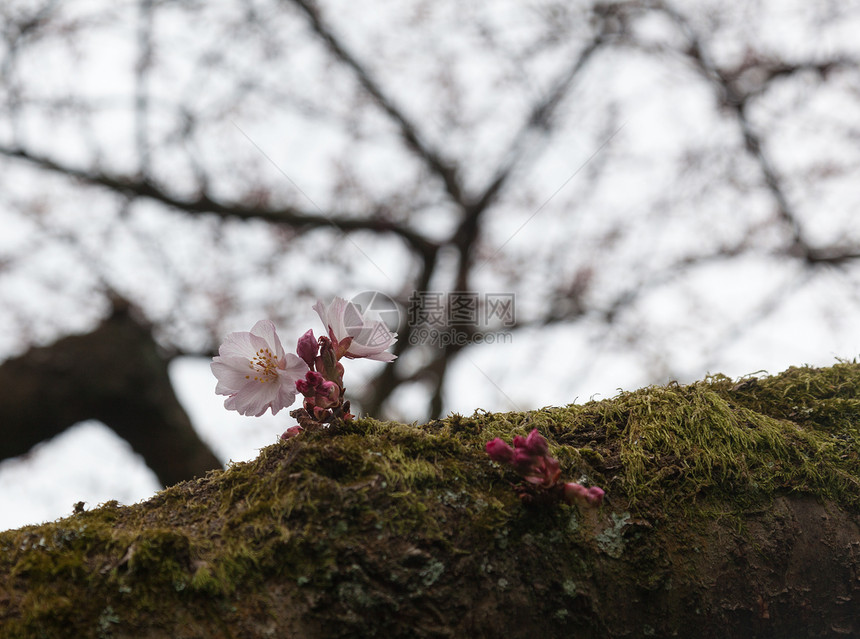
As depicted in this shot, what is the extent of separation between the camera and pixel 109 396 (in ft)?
13.0

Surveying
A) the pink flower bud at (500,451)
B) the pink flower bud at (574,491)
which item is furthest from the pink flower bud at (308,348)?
the pink flower bud at (574,491)

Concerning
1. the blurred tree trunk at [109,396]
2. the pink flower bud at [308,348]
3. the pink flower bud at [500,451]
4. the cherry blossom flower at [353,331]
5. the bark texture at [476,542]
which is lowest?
the bark texture at [476,542]

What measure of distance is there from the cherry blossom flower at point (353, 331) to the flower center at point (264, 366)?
0.16 meters

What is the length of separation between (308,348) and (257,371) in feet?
0.63

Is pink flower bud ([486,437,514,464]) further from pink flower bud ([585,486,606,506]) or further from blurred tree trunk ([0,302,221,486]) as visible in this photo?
blurred tree trunk ([0,302,221,486])

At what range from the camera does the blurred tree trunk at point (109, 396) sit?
3744 mm

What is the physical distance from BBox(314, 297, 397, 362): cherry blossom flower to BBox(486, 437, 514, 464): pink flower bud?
0.34 m

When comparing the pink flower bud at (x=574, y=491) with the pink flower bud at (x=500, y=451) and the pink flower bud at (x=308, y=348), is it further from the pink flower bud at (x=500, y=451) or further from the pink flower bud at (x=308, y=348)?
the pink flower bud at (x=308, y=348)

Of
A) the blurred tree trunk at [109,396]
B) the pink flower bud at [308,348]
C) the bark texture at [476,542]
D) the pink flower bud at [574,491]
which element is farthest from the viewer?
the blurred tree trunk at [109,396]

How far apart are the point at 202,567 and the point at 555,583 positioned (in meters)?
0.59

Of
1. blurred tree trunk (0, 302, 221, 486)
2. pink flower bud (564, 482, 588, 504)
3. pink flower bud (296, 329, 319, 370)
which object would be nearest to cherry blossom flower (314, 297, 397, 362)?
pink flower bud (296, 329, 319, 370)

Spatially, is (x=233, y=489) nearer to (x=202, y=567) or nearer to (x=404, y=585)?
(x=202, y=567)

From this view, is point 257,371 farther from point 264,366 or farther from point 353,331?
point 353,331

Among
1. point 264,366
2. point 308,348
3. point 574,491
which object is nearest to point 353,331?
point 308,348
